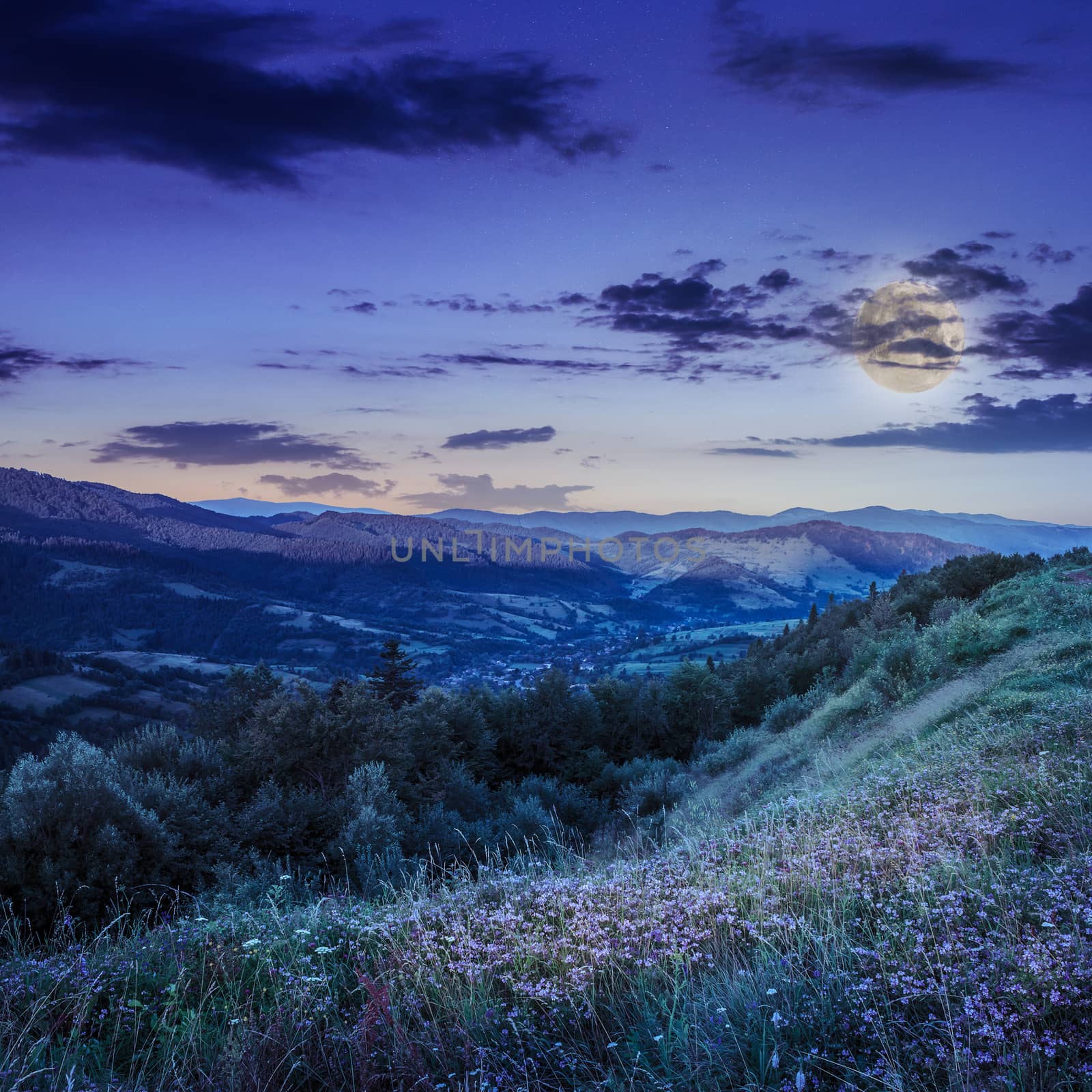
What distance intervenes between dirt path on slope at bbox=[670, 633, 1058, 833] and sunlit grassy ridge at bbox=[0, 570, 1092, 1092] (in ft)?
18.9

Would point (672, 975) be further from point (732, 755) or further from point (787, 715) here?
point (787, 715)

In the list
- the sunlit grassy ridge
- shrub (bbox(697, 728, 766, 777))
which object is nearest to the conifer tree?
shrub (bbox(697, 728, 766, 777))

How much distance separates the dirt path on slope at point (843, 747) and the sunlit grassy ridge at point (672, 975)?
5.77 meters

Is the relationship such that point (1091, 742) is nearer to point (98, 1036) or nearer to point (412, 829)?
point (98, 1036)

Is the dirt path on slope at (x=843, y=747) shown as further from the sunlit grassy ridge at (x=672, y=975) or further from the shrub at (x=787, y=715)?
the shrub at (x=787, y=715)

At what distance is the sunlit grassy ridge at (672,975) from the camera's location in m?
3.44

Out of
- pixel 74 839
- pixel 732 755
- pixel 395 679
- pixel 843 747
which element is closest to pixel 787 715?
pixel 732 755

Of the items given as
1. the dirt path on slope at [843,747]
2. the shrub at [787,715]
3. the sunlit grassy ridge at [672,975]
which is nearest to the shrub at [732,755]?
the shrub at [787,715]

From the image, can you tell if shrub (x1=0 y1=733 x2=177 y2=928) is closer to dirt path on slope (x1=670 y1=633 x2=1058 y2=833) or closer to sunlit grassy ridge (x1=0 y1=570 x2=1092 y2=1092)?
sunlit grassy ridge (x1=0 y1=570 x2=1092 y2=1092)

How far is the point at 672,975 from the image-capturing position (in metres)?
4.52

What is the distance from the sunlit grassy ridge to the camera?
3.44 m

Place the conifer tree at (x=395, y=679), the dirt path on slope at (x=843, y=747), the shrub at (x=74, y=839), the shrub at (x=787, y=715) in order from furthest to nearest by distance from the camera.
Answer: the conifer tree at (x=395, y=679) < the shrub at (x=787, y=715) < the dirt path on slope at (x=843, y=747) < the shrub at (x=74, y=839)

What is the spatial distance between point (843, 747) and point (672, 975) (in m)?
15.1

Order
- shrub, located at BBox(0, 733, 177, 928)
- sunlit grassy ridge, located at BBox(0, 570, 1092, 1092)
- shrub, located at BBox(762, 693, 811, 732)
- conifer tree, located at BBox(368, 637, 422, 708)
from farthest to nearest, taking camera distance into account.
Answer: conifer tree, located at BBox(368, 637, 422, 708)
shrub, located at BBox(762, 693, 811, 732)
shrub, located at BBox(0, 733, 177, 928)
sunlit grassy ridge, located at BBox(0, 570, 1092, 1092)
